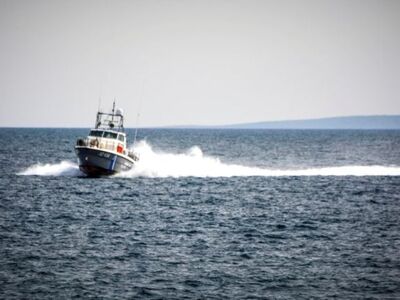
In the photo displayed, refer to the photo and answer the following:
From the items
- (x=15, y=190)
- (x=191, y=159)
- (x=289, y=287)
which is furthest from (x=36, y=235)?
(x=191, y=159)

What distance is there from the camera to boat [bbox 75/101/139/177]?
55625mm

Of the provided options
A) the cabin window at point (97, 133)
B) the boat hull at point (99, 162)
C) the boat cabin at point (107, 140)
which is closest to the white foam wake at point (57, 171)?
the boat hull at point (99, 162)

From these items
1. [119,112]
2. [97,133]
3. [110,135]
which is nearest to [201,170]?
[119,112]

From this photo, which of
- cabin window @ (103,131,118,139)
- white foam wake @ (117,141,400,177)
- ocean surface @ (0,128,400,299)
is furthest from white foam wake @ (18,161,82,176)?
cabin window @ (103,131,118,139)

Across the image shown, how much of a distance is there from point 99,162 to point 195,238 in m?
23.3

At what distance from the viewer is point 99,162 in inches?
2228

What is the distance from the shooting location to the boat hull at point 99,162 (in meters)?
55.6

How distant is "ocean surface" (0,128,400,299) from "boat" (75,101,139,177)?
1.48 metres

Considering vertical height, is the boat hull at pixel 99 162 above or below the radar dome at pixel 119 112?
below

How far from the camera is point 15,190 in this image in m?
52.8

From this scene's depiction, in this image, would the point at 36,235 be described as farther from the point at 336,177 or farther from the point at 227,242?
the point at 336,177

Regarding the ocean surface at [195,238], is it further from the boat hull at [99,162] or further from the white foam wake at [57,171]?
the white foam wake at [57,171]

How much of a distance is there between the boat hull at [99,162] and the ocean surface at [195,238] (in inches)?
47.6

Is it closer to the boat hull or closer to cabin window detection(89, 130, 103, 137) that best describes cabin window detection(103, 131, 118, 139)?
cabin window detection(89, 130, 103, 137)
